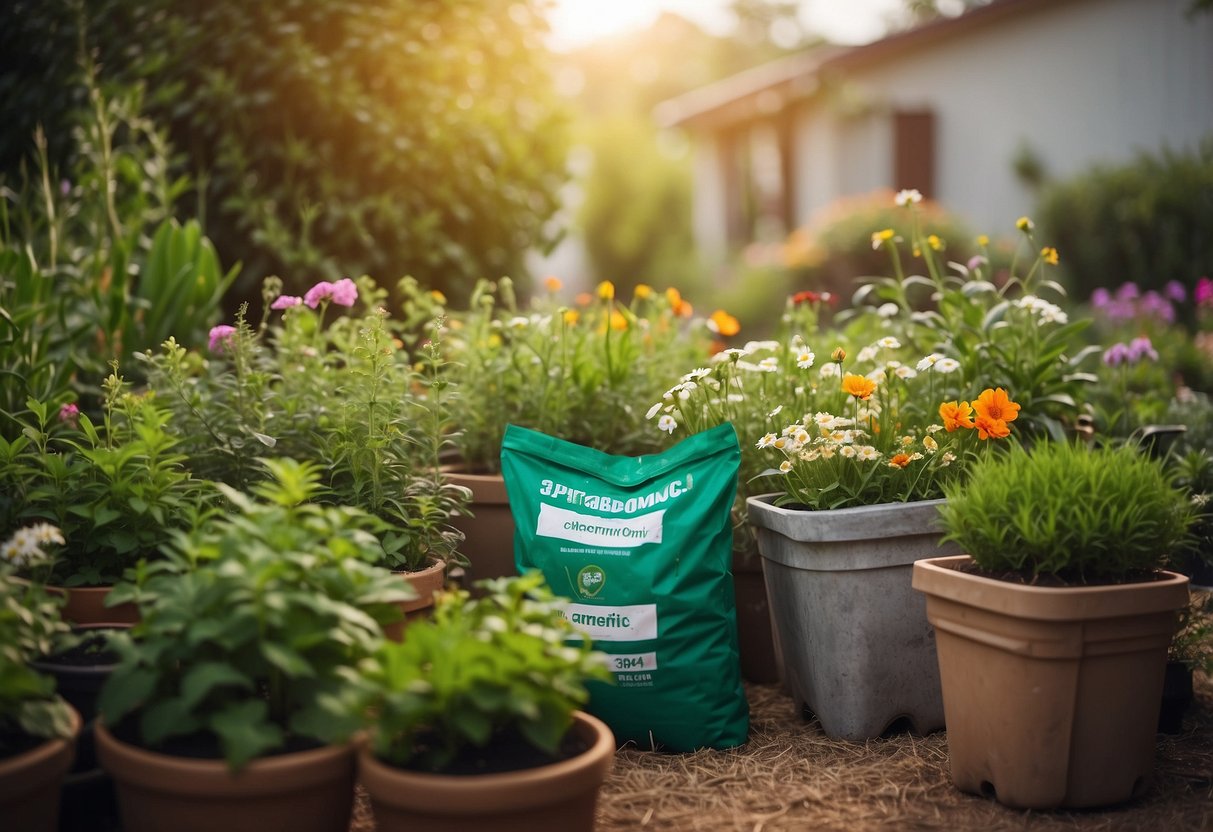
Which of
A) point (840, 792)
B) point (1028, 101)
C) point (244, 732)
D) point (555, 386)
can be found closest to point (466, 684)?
point (244, 732)

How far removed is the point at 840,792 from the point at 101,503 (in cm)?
159

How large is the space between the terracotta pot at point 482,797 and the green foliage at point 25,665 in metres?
0.49

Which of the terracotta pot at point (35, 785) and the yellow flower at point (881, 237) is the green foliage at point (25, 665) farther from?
the yellow flower at point (881, 237)

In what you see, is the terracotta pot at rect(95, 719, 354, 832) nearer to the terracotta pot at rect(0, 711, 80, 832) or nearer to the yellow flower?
the terracotta pot at rect(0, 711, 80, 832)

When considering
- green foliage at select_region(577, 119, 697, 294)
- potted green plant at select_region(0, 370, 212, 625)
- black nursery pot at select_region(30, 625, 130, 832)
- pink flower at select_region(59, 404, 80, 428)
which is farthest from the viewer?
green foliage at select_region(577, 119, 697, 294)

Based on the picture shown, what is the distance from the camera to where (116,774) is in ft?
5.57

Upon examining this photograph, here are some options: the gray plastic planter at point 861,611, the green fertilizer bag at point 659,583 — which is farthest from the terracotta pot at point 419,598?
the gray plastic planter at point 861,611

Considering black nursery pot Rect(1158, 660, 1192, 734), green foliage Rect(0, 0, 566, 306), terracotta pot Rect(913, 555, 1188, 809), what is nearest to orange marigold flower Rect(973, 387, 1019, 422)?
terracotta pot Rect(913, 555, 1188, 809)

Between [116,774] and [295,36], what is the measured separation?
134 inches

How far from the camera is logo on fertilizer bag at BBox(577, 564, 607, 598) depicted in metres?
2.32

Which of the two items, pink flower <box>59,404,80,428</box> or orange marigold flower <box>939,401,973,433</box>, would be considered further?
pink flower <box>59,404,80,428</box>

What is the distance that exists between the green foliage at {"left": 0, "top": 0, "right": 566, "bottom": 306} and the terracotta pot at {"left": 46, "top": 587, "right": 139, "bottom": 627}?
88.3 inches

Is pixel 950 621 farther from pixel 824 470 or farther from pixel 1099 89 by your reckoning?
pixel 1099 89

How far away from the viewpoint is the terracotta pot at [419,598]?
227 centimetres
